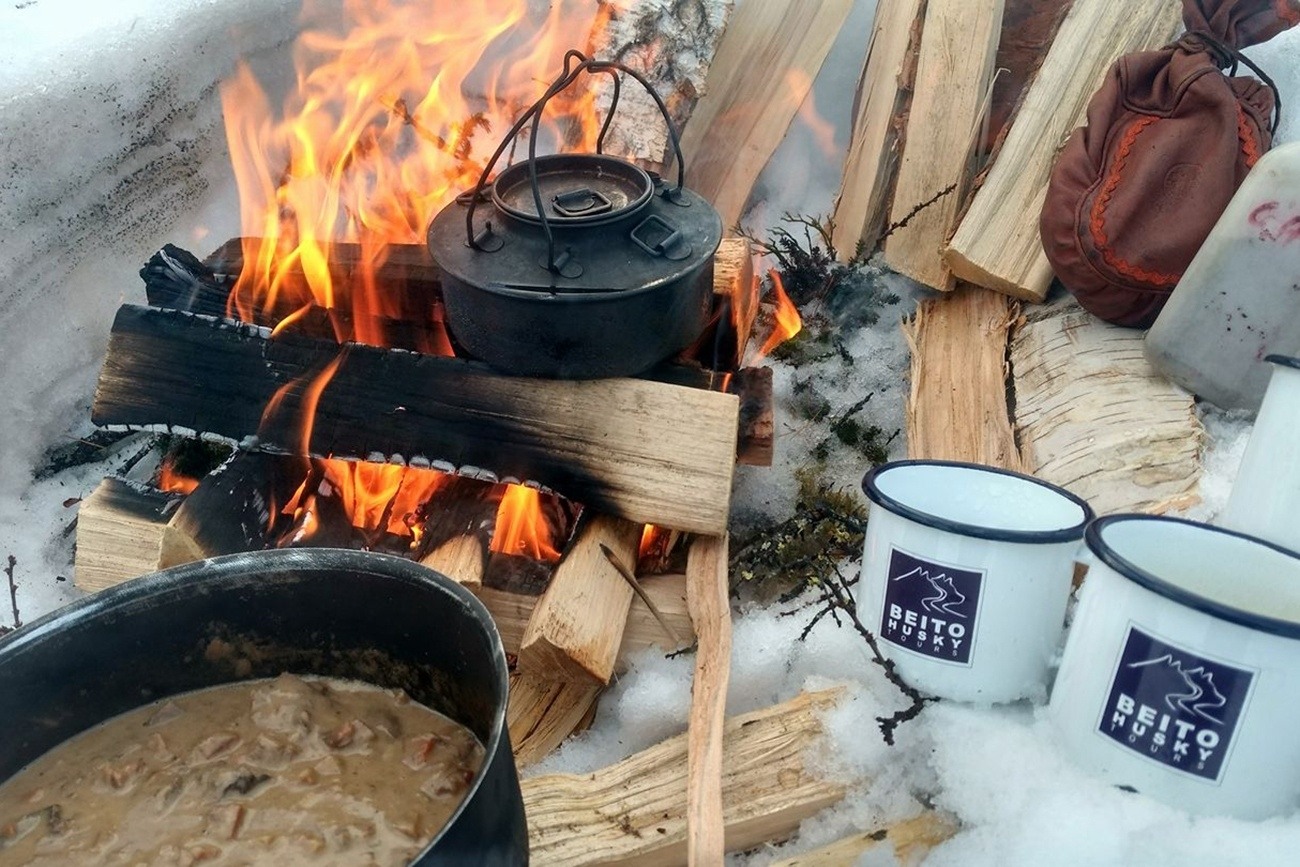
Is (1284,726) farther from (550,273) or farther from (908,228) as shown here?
(908,228)

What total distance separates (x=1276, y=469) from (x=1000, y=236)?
172 centimetres

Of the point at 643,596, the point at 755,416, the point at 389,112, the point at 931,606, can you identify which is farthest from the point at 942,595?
the point at 389,112

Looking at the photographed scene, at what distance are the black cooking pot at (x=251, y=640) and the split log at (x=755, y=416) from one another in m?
1.44

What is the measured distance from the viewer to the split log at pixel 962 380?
10.4 feet

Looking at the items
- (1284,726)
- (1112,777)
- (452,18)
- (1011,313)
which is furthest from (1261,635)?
(452,18)

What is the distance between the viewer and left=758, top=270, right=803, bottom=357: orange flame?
383cm

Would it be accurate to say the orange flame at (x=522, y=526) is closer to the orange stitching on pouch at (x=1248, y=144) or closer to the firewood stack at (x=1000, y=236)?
the firewood stack at (x=1000, y=236)

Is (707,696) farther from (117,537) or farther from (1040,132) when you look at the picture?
(1040,132)

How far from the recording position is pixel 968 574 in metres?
1.84

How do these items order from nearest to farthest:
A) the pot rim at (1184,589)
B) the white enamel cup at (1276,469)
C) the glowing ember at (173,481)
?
the pot rim at (1184,589), the white enamel cup at (1276,469), the glowing ember at (173,481)

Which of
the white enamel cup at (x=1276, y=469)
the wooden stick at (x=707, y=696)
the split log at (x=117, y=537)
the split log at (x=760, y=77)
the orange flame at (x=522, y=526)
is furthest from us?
the split log at (x=760, y=77)

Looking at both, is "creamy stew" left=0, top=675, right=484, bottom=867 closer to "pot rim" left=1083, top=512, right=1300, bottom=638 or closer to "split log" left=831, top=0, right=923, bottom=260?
"pot rim" left=1083, top=512, right=1300, bottom=638

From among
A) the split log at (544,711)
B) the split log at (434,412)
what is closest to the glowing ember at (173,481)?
the split log at (434,412)

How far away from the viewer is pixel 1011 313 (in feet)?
11.5
